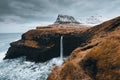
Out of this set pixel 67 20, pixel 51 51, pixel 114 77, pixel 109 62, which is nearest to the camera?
pixel 114 77

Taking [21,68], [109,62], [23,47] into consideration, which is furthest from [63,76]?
[23,47]

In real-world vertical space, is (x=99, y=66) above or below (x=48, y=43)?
above

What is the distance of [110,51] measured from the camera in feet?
82.6

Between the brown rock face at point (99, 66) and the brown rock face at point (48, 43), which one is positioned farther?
the brown rock face at point (48, 43)

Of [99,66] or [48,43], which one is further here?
[48,43]

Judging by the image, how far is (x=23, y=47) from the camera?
255 ft

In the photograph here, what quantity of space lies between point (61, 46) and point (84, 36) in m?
8.09

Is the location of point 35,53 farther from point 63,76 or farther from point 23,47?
point 63,76

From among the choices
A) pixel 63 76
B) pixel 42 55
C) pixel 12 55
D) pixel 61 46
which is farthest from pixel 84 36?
pixel 63 76

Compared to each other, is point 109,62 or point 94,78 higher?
point 109,62

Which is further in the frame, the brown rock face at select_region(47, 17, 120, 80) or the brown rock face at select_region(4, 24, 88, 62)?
the brown rock face at select_region(4, 24, 88, 62)

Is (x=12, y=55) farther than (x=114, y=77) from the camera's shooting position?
Yes

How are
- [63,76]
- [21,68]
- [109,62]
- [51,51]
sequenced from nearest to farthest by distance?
1. [109,62]
2. [63,76]
3. [21,68]
4. [51,51]

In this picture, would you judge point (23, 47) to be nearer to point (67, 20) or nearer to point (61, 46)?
point (61, 46)
